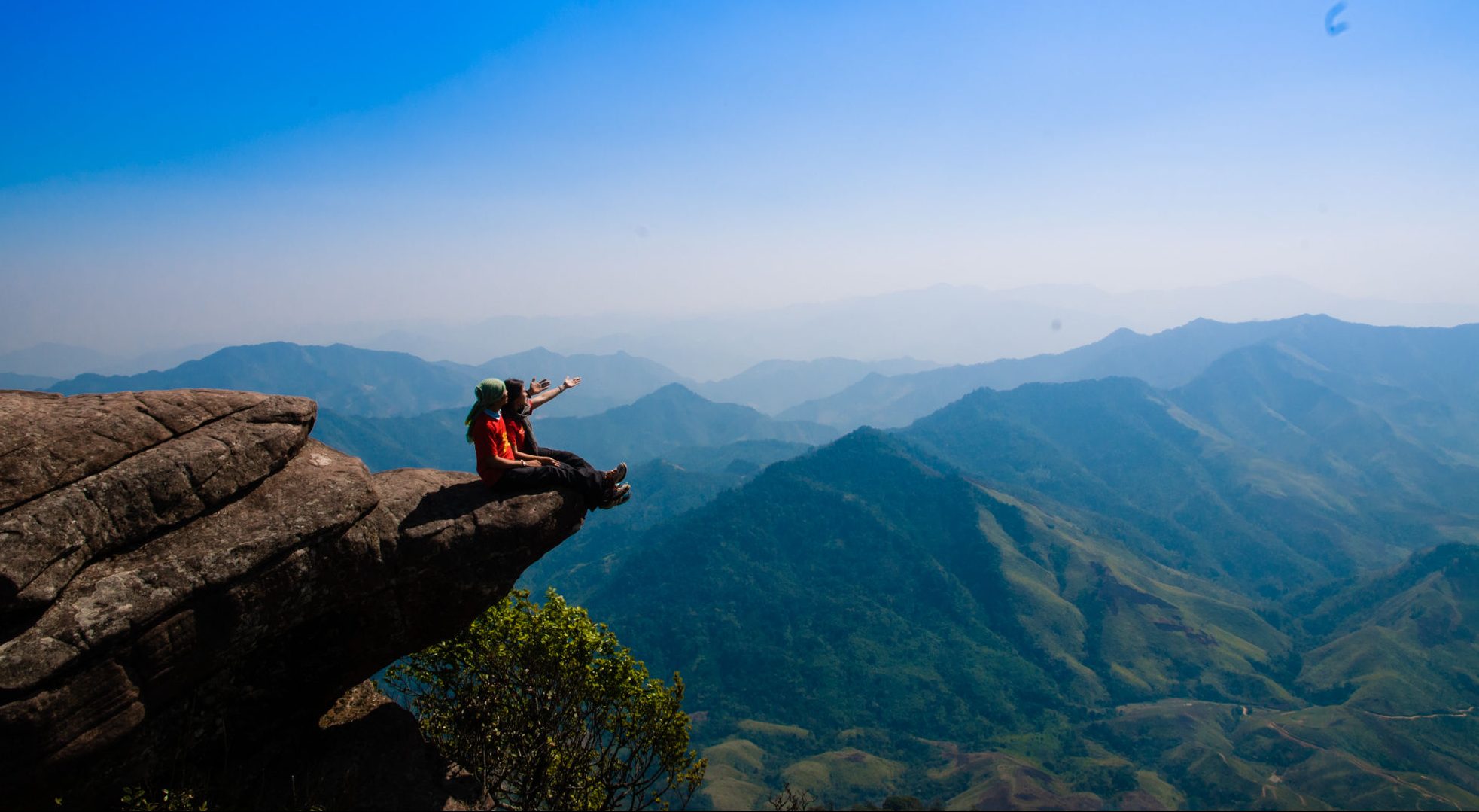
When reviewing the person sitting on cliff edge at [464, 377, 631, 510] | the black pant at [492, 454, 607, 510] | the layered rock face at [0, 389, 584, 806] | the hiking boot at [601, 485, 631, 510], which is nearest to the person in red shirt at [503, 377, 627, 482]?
the person sitting on cliff edge at [464, 377, 631, 510]

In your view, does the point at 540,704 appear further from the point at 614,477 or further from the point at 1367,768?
the point at 1367,768

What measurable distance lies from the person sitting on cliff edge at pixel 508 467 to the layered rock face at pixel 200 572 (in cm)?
48

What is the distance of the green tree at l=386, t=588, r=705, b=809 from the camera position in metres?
22.6

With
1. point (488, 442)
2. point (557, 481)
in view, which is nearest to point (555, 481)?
point (557, 481)

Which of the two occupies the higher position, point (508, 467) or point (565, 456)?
point (508, 467)

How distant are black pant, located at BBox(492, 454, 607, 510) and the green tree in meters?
5.60

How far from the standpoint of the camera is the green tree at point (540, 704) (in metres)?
22.6

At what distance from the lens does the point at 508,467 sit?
18.1 meters

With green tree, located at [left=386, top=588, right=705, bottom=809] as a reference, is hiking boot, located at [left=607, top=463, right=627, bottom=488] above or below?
above

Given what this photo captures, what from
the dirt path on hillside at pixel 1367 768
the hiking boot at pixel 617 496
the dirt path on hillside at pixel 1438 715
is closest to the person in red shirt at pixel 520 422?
the hiking boot at pixel 617 496

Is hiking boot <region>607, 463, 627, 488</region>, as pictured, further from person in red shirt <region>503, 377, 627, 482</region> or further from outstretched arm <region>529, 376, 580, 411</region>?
outstretched arm <region>529, 376, 580, 411</region>

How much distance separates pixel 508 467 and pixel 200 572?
21.4 feet

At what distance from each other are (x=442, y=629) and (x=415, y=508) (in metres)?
3.44

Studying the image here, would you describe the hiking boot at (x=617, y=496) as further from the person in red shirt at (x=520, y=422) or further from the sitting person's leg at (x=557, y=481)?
the person in red shirt at (x=520, y=422)
